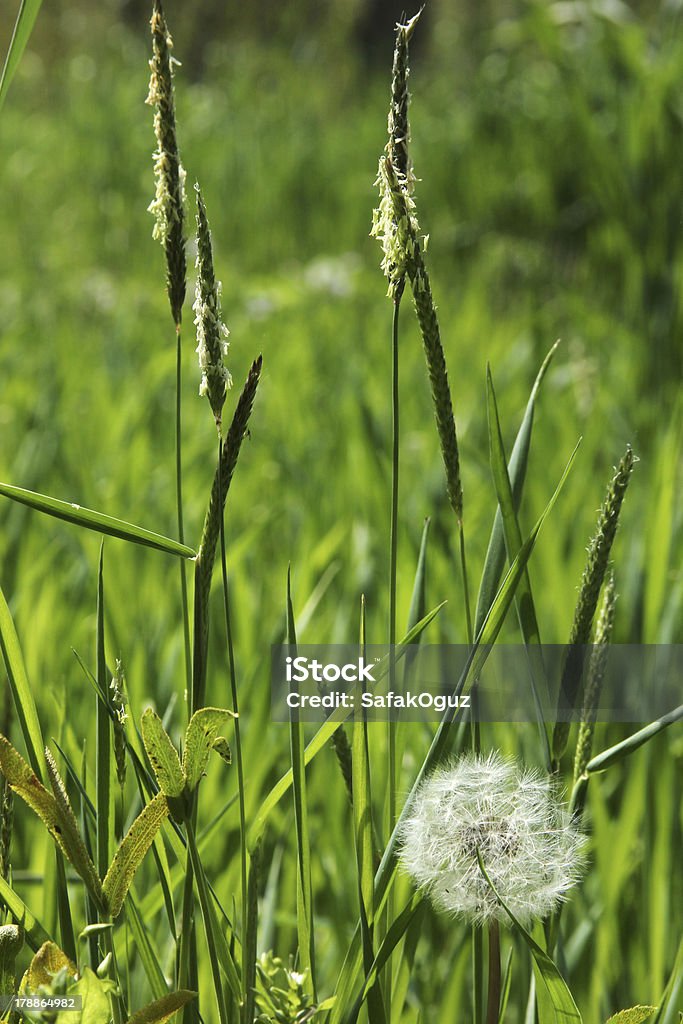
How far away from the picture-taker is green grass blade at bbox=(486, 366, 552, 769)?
423mm

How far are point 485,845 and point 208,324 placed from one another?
0.24 meters

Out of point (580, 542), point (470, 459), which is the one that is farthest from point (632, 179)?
point (580, 542)

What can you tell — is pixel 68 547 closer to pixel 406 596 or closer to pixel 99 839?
pixel 406 596

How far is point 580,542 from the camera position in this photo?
99cm

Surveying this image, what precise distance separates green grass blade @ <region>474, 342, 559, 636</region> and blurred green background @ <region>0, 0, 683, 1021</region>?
0.32 feet

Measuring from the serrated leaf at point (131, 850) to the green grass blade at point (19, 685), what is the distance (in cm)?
6

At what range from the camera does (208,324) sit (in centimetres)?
34

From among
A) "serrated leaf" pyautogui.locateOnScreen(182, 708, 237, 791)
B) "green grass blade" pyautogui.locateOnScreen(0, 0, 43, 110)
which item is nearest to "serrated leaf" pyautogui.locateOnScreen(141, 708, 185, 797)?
"serrated leaf" pyautogui.locateOnScreen(182, 708, 237, 791)

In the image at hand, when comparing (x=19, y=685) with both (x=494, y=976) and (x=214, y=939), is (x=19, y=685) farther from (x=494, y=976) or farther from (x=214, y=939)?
(x=494, y=976)

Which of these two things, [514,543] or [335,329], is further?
[335,329]

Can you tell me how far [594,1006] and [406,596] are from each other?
355mm

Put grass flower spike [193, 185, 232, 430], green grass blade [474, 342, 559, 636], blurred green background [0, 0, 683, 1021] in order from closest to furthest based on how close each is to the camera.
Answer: grass flower spike [193, 185, 232, 430], green grass blade [474, 342, 559, 636], blurred green background [0, 0, 683, 1021]

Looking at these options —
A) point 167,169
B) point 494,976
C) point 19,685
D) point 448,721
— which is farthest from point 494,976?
point 167,169

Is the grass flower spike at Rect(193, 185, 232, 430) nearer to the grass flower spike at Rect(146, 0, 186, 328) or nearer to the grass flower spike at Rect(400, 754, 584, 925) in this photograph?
the grass flower spike at Rect(146, 0, 186, 328)
